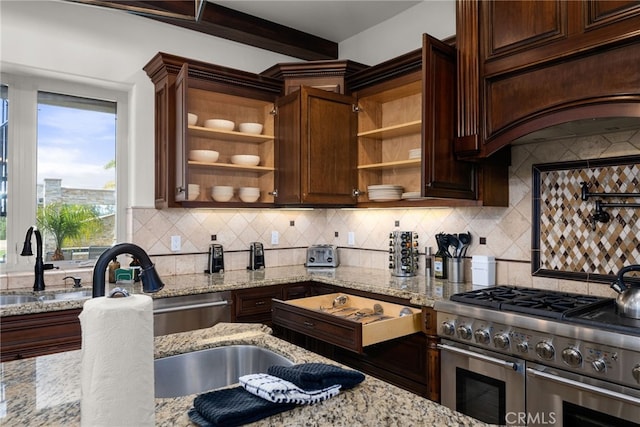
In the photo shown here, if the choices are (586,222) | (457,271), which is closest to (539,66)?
(586,222)

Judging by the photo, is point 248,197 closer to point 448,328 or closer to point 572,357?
point 448,328

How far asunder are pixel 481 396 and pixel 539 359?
0.38 m

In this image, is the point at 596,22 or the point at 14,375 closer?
the point at 14,375

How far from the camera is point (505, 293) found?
2.29 m

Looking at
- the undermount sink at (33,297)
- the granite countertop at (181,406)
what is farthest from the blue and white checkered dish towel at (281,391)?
the undermount sink at (33,297)

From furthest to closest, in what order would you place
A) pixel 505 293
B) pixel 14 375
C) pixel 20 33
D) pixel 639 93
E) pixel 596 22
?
pixel 20 33
pixel 505 293
pixel 596 22
pixel 639 93
pixel 14 375

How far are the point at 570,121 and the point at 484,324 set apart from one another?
1.00 meters

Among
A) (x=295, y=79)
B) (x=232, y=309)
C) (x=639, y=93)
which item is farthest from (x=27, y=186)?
(x=639, y=93)

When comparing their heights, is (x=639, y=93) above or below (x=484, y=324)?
above

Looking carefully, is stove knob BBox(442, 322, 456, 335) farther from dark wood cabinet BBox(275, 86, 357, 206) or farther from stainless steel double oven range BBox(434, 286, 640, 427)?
dark wood cabinet BBox(275, 86, 357, 206)

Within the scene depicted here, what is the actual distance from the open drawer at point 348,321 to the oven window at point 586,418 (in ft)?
2.41

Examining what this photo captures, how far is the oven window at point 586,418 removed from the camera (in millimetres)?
1604

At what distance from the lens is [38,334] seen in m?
2.21

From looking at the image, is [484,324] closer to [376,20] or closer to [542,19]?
[542,19]
